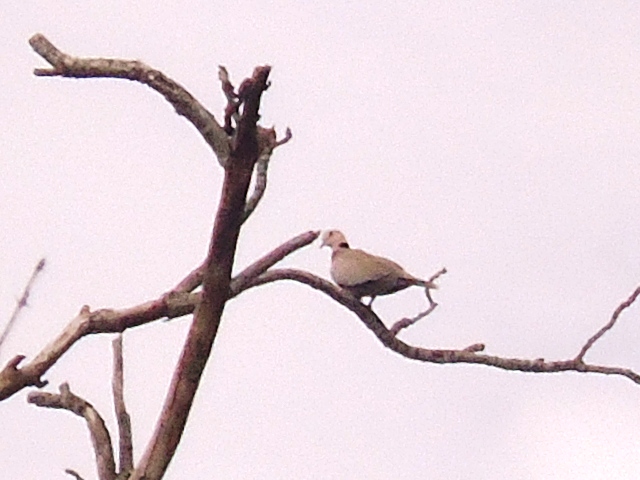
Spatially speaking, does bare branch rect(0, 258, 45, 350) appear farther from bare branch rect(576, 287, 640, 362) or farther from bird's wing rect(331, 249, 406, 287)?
bird's wing rect(331, 249, 406, 287)

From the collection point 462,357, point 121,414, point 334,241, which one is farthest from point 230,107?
point 334,241

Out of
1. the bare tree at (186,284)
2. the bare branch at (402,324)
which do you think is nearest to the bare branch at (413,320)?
the bare branch at (402,324)

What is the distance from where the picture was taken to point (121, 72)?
174cm

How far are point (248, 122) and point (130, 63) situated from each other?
0.29 m

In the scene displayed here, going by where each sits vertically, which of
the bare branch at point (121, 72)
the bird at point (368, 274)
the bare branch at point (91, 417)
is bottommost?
the bare branch at point (91, 417)

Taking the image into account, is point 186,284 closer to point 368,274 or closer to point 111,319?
point 111,319

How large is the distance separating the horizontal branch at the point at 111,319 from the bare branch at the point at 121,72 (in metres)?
0.24

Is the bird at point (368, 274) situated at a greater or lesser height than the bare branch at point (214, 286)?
greater

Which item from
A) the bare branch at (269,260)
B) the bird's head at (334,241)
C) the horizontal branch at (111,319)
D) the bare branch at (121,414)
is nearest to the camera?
the horizontal branch at (111,319)

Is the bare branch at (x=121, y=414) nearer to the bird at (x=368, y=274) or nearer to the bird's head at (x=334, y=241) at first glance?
the bird at (x=368, y=274)

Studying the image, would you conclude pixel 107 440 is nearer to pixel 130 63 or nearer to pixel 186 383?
pixel 186 383

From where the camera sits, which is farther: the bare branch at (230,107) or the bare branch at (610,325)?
the bare branch at (610,325)

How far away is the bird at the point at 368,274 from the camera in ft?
24.2

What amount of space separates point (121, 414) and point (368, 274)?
527 cm
